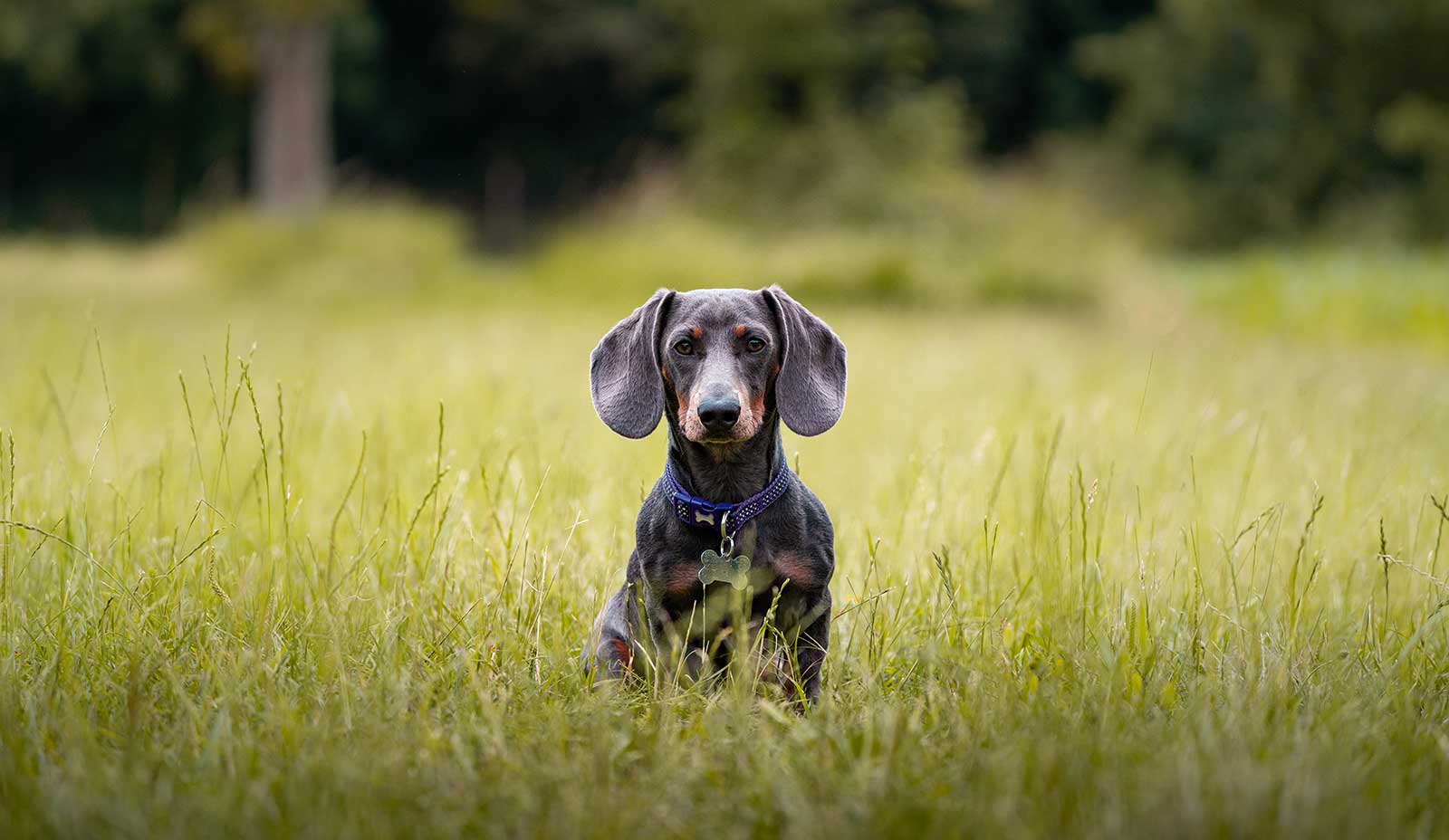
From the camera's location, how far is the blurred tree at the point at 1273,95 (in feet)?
76.2

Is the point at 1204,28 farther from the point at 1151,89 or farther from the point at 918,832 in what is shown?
the point at 918,832

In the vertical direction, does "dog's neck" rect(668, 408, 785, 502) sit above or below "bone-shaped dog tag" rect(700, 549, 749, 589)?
above

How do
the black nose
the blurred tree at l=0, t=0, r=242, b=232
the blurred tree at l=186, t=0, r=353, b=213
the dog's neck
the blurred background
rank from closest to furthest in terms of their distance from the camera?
the black nose → the dog's neck → the blurred background → the blurred tree at l=186, t=0, r=353, b=213 → the blurred tree at l=0, t=0, r=242, b=232

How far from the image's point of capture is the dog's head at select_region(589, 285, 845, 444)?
2.39 meters

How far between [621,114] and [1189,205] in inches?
594

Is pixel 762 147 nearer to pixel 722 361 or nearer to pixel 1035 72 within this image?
pixel 722 361

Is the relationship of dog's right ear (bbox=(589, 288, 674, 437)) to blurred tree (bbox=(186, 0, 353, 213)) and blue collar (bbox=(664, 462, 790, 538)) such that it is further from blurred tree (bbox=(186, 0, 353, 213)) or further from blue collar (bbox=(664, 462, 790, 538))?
blurred tree (bbox=(186, 0, 353, 213))

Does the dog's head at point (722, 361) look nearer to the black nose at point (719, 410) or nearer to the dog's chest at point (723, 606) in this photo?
the black nose at point (719, 410)

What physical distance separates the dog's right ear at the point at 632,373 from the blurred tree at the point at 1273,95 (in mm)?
22872

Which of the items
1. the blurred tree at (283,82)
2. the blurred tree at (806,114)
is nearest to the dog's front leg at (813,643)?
the blurred tree at (283,82)

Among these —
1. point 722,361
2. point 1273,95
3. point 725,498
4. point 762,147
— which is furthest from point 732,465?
point 1273,95

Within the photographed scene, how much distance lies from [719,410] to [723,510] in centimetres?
27

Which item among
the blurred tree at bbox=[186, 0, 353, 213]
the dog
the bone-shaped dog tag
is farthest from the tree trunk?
the bone-shaped dog tag

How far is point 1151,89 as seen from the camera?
29312 mm
